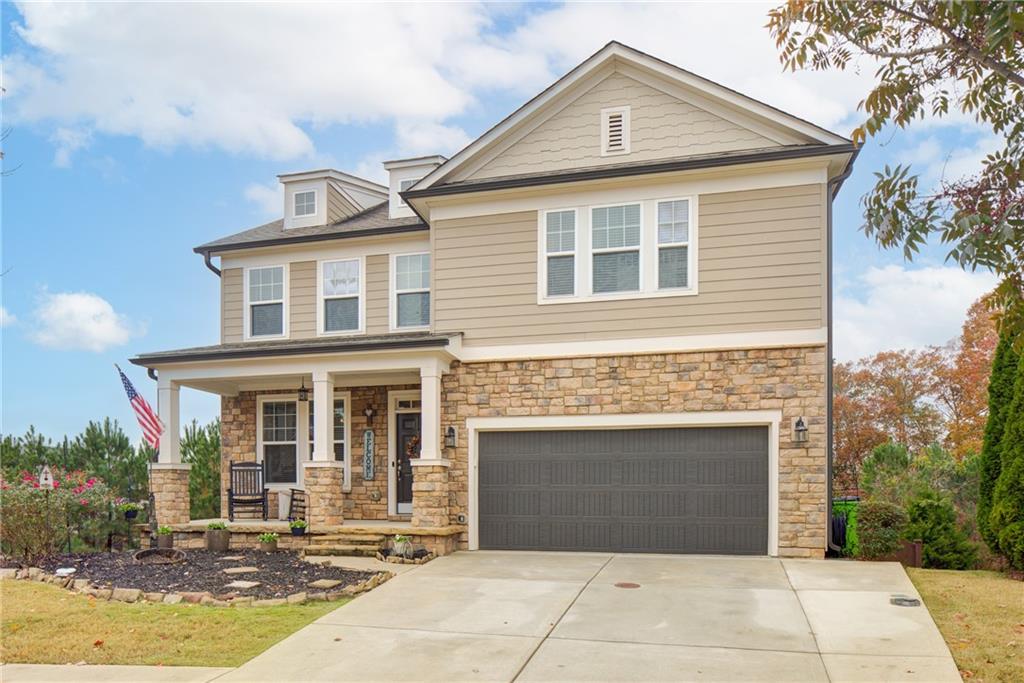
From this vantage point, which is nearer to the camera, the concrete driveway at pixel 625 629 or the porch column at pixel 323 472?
the concrete driveway at pixel 625 629

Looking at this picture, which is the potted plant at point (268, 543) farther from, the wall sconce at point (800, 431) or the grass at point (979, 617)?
the grass at point (979, 617)

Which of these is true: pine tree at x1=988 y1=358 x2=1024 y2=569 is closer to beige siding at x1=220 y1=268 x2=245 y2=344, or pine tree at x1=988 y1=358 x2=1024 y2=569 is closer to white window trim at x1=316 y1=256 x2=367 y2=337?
white window trim at x1=316 y1=256 x2=367 y2=337

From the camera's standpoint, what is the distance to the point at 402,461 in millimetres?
14328

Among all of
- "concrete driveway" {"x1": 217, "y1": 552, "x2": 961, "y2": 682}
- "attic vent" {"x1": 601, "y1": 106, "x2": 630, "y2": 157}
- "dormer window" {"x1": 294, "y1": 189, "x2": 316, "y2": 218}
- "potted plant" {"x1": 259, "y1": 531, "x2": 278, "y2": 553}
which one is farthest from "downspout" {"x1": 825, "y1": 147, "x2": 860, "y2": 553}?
"dormer window" {"x1": 294, "y1": 189, "x2": 316, "y2": 218}

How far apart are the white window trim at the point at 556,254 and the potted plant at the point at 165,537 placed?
7.05 metres

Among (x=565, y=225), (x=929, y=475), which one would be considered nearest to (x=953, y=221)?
(x=565, y=225)

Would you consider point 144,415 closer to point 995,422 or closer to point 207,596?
point 207,596

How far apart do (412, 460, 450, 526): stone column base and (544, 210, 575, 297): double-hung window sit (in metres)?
3.21

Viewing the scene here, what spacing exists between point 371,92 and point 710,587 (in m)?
10.1

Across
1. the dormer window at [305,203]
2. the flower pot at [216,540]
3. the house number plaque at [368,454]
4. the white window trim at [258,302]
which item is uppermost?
the dormer window at [305,203]

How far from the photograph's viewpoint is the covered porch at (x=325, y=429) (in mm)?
12242

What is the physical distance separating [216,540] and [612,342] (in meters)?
6.86

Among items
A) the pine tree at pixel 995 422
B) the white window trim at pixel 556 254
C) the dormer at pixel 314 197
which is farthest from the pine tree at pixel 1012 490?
the dormer at pixel 314 197

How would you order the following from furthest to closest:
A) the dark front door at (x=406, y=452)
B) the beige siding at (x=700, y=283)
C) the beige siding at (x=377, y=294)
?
the beige siding at (x=377, y=294) < the dark front door at (x=406, y=452) < the beige siding at (x=700, y=283)
